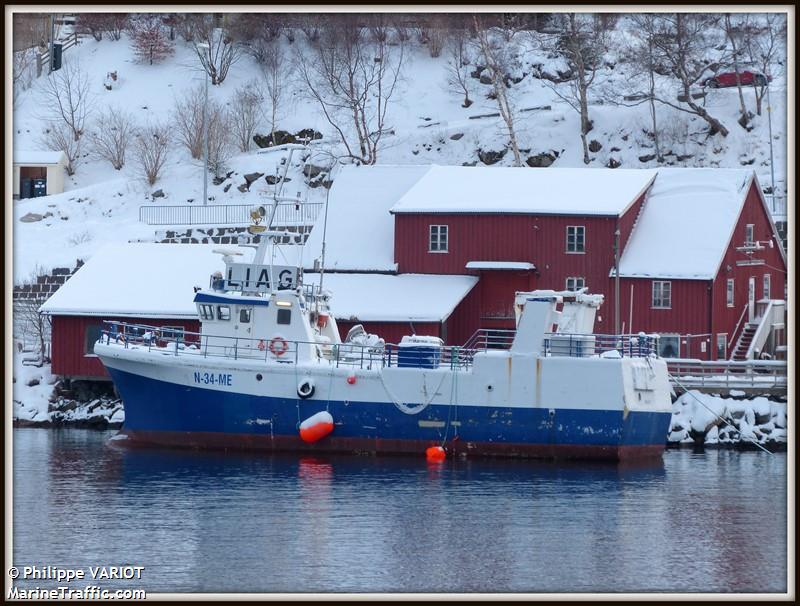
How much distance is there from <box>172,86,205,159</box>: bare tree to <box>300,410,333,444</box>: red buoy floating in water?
108 ft

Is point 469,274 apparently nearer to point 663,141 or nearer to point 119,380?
point 119,380

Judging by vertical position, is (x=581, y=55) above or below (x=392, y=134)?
above

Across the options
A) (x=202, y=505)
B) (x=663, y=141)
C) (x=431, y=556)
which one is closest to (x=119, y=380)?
(x=202, y=505)

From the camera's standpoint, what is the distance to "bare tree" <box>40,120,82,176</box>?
72875 millimetres

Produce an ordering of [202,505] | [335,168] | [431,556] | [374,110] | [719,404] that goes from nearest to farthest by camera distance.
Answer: [431,556] < [202,505] < [719,404] < [335,168] < [374,110]

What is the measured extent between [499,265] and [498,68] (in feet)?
78.9

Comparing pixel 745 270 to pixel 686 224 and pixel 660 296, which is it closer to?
pixel 686 224

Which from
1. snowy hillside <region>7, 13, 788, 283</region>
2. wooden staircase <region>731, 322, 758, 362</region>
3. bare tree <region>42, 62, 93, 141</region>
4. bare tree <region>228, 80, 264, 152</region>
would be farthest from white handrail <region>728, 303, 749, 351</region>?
bare tree <region>42, 62, 93, 141</region>

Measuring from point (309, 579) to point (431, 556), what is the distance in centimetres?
302

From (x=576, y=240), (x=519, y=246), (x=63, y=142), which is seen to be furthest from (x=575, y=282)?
(x=63, y=142)

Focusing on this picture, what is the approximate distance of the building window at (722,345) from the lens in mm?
50375

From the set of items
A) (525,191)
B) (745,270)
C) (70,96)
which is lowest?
(745,270)

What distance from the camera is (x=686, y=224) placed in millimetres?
51750

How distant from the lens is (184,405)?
4128 cm
